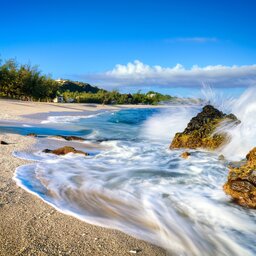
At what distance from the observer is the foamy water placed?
3318 mm

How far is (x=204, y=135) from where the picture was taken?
31.0 ft

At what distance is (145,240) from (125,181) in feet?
7.57

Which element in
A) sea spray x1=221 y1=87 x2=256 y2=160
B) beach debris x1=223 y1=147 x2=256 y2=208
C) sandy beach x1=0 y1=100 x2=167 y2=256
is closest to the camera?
sandy beach x1=0 y1=100 x2=167 y2=256

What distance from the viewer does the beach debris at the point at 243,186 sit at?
14.3 ft

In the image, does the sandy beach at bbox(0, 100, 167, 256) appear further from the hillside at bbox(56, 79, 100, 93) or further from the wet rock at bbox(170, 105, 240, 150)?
the hillside at bbox(56, 79, 100, 93)

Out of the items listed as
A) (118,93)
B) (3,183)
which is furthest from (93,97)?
(3,183)

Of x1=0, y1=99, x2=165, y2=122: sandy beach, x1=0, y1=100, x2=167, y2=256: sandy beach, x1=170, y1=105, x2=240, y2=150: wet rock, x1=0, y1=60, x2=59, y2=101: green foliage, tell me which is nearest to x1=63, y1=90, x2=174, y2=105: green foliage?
x1=0, y1=60, x2=59, y2=101: green foliage

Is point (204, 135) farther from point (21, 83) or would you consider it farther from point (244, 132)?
point (21, 83)

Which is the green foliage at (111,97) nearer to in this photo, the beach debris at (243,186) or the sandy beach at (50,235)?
the beach debris at (243,186)

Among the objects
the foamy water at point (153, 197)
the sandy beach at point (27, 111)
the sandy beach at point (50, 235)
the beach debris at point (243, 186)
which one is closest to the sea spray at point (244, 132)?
the foamy water at point (153, 197)

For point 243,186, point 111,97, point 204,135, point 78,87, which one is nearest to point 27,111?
point 204,135

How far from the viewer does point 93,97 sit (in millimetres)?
77188

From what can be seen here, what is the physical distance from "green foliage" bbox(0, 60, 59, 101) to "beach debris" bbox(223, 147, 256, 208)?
4756cm

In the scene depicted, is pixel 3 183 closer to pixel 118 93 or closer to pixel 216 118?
pixel 216 118
